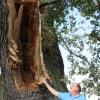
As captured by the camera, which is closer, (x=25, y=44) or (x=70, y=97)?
(x=70, y=97)

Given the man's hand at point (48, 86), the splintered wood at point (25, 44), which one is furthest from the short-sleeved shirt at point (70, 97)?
the splintered wood at point (25, 44)

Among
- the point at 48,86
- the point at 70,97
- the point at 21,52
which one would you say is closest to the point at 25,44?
the point at 21,52

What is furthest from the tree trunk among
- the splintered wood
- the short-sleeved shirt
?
the short-sleeved shirt

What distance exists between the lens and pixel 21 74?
712 cm

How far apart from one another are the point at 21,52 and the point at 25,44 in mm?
163

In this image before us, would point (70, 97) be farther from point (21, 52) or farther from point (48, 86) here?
point (21, 52)

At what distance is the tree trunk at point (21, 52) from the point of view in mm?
6883

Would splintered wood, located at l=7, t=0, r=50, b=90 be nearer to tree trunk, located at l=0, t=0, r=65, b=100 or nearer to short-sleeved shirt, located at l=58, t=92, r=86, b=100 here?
tree trunk, located at l=0, t=0, r=65, b=100

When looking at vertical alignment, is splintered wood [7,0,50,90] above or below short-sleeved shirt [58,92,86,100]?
above

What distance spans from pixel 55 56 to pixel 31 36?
20.0 ft

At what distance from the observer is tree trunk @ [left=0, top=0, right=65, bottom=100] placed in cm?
688

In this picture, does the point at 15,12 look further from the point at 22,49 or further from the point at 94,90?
the point at 94,90

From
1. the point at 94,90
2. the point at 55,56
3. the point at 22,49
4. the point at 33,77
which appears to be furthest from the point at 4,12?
the point at 94,90

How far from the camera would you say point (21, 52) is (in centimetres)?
714
